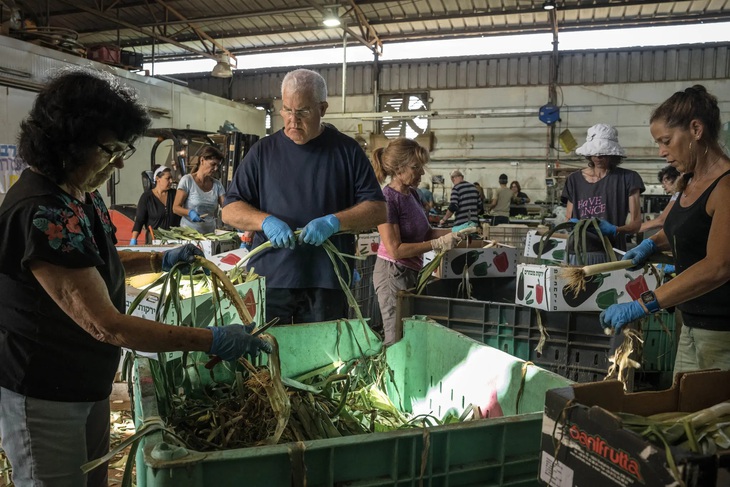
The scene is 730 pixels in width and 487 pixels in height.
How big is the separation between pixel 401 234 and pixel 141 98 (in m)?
2.19

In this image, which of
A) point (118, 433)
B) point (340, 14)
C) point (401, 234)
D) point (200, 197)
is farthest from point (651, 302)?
point (340, 14)

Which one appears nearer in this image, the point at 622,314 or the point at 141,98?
the point at 622,314

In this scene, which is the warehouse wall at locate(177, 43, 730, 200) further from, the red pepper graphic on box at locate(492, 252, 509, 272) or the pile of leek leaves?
the pile of leek leaves

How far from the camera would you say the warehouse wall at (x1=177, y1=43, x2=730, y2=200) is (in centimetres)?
1424

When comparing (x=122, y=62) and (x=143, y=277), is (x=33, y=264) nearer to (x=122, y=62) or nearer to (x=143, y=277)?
(x=143, y=277)

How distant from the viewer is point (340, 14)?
1470 centimetres

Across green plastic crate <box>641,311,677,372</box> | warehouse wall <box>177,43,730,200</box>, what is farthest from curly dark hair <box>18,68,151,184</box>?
warehouse wall <box>177,43,730,200</box>

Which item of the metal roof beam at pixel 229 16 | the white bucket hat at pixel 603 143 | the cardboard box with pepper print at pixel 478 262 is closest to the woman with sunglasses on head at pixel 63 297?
the cardboard box with pepper print at pixel 478 262

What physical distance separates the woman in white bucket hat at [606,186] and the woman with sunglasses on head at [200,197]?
11.8 feet

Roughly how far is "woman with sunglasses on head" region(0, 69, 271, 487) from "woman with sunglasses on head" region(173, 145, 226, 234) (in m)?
4.33

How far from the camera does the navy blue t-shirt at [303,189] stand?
104 inches

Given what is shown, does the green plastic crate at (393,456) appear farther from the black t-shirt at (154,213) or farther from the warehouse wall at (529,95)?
the warehouse wall at (529,95)

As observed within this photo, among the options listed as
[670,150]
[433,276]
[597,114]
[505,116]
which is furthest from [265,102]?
[670,150]

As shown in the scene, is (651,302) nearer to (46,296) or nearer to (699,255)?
(699,255)
